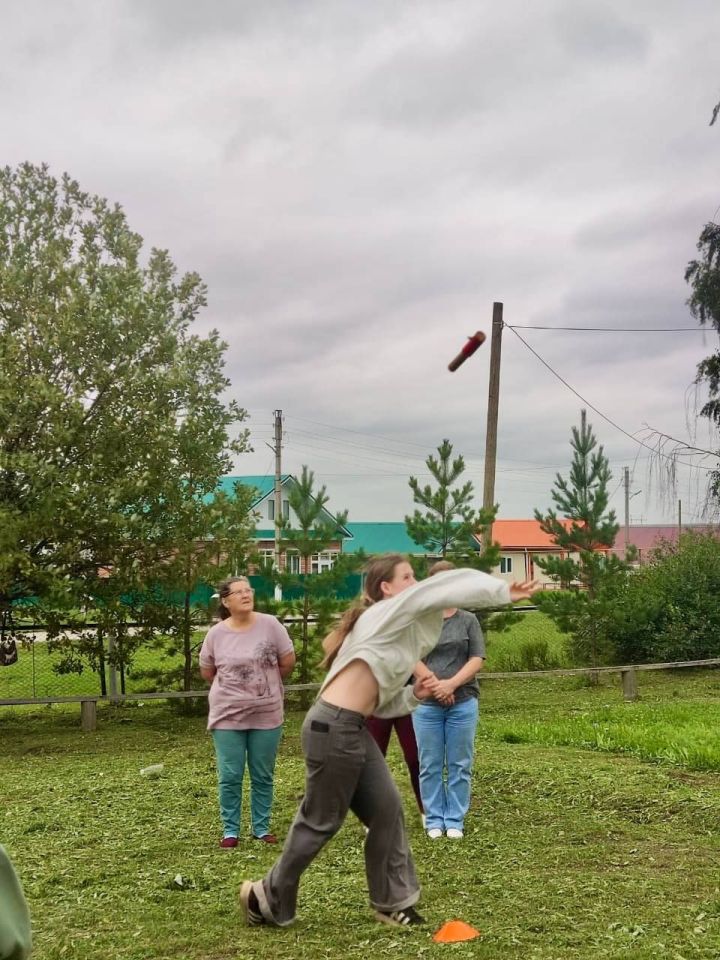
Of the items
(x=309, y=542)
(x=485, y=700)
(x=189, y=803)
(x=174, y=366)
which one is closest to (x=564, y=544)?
(x=485, y=700)

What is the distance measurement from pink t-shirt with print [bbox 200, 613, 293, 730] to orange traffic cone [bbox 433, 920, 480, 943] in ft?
7.56

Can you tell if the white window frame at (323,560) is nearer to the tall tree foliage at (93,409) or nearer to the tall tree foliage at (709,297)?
the tall tree foliage at (93,409)

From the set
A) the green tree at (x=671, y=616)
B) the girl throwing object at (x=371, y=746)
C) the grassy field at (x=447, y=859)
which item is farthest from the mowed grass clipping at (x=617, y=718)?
the girl throwing object at (x=371, y=746)

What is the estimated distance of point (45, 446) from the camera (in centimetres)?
1344

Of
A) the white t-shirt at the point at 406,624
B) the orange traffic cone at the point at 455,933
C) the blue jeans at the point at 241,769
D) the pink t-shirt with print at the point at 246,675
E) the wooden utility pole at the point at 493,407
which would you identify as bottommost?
the orange traffic cone at the point at 455,933

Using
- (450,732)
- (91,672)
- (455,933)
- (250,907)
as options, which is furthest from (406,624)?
(91,672)

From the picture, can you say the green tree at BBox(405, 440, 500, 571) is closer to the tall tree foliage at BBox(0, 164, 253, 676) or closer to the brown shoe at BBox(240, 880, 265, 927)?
the tall tree foliage at BBox(0, 164, 253, 676)

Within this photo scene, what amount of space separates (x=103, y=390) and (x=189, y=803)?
23.0ft


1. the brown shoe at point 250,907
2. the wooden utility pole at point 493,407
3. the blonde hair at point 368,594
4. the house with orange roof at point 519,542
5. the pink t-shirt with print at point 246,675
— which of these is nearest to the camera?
the brown shoe at point 250,907

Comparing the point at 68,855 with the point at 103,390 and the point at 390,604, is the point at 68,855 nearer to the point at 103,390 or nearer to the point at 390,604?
the point at 390,604

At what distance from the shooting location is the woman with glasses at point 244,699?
696cm

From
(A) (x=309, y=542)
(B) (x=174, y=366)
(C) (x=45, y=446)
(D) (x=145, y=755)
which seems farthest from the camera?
(A) (x=309, y=542)

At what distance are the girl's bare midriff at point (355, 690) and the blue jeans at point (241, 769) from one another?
2.29 meters

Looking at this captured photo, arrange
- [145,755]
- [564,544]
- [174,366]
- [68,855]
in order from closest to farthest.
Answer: [68,855], [145,755], [174,366], [564,544]
